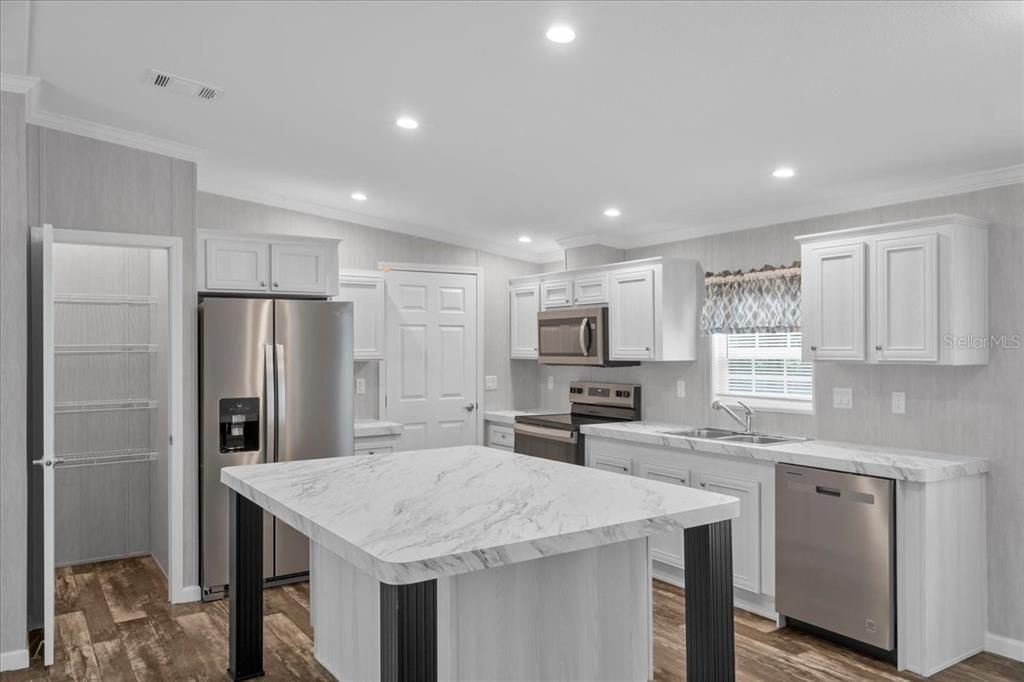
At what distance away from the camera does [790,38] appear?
238 cm

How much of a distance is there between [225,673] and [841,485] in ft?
9.75

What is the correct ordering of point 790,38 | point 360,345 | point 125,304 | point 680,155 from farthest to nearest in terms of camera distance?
1. point 360,345
2. point 125,304
3. point 680,155
4. point 790,38

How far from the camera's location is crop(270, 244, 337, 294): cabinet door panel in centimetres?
475

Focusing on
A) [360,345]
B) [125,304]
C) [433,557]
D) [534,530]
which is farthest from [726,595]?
[125,304]

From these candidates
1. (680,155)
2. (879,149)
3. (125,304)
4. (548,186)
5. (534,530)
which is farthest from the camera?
(125,304)

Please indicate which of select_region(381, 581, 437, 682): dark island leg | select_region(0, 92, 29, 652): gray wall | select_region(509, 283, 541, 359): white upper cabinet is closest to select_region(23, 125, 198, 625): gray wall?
select_region(0, 92, 29, 652): gray wall

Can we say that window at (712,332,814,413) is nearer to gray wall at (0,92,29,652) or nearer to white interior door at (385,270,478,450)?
white interior door at (385,270,478,450)

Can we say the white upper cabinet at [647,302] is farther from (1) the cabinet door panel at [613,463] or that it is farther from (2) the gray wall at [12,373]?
(2) the gray wall at [12,373]

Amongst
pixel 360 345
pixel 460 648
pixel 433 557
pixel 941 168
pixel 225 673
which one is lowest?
pixel 225 673

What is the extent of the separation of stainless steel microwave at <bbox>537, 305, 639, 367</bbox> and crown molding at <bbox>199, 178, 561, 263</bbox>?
878 mm

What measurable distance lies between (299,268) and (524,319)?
212 cm

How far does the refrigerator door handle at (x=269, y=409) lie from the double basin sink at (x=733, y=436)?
7.98ft

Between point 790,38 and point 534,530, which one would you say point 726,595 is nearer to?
point 534,530

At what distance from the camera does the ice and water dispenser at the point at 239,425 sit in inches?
173
